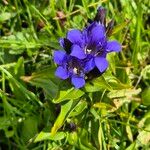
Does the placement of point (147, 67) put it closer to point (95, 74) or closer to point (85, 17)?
point (85, 17)

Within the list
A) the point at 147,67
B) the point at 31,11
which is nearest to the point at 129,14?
the point at 147,67

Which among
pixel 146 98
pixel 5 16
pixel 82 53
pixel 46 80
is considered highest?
pixel 5 16

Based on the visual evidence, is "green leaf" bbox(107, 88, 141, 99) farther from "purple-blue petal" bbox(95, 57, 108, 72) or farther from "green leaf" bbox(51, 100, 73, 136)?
"purple-blue petal" bbox(95, 57, 108, 72)

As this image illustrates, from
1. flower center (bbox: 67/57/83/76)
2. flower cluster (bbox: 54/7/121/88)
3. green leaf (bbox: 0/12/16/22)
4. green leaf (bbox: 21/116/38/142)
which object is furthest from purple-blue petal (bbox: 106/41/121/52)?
green leaf (bbox: 0/12/16/22)

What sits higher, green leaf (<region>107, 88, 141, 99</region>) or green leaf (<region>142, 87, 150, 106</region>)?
green leaf (<region>107, 88, 141, 99</region>)

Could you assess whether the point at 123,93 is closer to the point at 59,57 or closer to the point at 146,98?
the point at 146,98

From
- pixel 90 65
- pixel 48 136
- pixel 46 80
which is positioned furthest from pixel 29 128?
pixel 90 65
